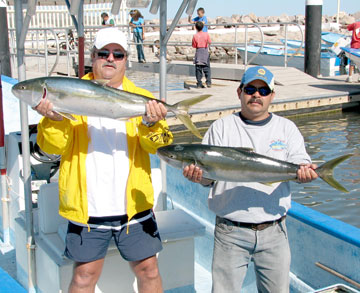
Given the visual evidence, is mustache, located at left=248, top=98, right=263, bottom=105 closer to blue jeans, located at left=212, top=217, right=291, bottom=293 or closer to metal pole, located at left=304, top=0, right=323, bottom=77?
blue jeans, located at left=212, top=217, right=291, bottom=293

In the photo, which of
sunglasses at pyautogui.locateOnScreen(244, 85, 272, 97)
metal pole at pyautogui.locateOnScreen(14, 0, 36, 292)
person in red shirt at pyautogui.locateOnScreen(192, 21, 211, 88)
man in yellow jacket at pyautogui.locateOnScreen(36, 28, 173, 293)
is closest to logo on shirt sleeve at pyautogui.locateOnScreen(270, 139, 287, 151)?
sunglasses at pyautogui.locateOnScreen(244, 85, 272, 97)

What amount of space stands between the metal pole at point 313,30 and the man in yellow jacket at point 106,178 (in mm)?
14874

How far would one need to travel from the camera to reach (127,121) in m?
2.96

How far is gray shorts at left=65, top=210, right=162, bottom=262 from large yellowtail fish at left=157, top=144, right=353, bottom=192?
0.57 meters

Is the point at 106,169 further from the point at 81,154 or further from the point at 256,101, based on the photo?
the point at 256,101

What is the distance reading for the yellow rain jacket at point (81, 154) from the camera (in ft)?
9.59

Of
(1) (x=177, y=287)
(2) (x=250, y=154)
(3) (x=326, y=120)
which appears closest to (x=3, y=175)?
(1) (x=177, y=287)

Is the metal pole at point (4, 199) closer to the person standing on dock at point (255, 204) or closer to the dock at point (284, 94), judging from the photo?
the person standing on dock at point (255, 204)

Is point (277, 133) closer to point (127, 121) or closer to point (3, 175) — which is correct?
point (127, 121)

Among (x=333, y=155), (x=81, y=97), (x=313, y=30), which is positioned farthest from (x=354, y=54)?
(x=81, y=97)

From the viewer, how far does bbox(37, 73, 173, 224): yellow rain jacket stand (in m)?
2.92

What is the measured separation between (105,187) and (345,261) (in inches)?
68.0

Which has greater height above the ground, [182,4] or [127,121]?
[182,4]

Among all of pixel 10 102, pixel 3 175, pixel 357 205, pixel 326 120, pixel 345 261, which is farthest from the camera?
pixel 326 120
